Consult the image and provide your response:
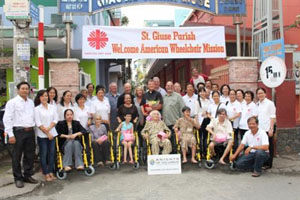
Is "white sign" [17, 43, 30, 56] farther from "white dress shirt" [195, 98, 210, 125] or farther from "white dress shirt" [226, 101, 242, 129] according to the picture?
"white dress shirt" [226, 101, 242, 129]

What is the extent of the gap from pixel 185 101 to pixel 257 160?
205cm

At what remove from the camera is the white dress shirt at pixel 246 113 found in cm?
641

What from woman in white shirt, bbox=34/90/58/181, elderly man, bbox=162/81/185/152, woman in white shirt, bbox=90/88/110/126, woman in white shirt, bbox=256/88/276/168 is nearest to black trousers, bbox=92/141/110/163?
woman in white shirt, bbox=90/88/110/126

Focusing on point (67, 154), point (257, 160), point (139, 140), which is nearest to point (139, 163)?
point (139, 140)

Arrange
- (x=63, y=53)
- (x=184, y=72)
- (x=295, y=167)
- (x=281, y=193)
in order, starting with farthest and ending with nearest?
(x=184, y=72)
(x=63, y=53)
(x=295, y=167)
(x=281, y=193)

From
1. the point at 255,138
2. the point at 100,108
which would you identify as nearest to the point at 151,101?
the point at 100,108

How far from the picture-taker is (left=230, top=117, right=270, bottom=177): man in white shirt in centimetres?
566

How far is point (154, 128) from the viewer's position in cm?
636

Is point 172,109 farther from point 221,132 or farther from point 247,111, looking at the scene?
point 247,111

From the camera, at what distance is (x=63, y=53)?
579 inches

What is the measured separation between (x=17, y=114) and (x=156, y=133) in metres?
2.65

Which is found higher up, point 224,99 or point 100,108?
point 224,99

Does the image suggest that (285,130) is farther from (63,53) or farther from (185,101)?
(63,53)

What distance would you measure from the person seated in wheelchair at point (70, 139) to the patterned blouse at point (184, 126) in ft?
6.30
